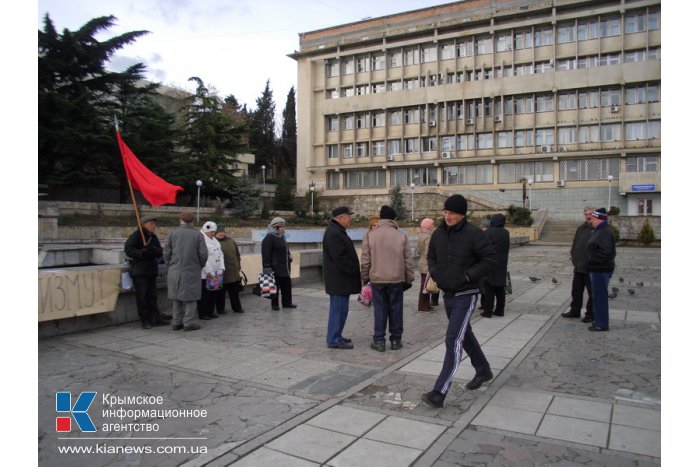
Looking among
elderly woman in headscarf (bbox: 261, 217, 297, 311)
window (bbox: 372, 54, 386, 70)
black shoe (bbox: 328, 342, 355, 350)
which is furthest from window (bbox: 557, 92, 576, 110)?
black shoe (bbox: 328, 342, 355, 350)

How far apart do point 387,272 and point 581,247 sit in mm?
4087

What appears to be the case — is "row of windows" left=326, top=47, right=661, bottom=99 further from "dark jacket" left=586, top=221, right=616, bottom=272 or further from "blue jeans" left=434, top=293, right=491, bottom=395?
"blue jeans" left=434, top=293, right=491, bottom=395

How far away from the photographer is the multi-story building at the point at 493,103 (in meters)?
46.3

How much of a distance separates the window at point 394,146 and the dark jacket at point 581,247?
48.7 meters

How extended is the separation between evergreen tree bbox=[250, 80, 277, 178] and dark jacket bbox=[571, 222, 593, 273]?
64.4 m

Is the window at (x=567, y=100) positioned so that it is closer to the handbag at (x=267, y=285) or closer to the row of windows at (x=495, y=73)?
the row of windows at (x=495, y=73)

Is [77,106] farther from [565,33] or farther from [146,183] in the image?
[565,33]

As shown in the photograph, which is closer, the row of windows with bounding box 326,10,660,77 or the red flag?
the red flag

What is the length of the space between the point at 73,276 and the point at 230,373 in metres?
3.34

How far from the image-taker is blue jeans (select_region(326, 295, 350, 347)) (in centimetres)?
668

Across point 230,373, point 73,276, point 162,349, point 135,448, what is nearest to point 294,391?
point 230,373

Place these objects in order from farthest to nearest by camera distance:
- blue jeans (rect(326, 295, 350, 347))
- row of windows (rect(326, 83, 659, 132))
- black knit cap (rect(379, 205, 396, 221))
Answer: row of windows (rect(326, 83, 659, 132)) < black knit cap (rect(379, 205, 396, 221)) < blue jeans (rect(326, 295, 350, 347))

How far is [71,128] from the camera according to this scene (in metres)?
29.8

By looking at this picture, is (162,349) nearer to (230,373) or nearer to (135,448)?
(230,373)
